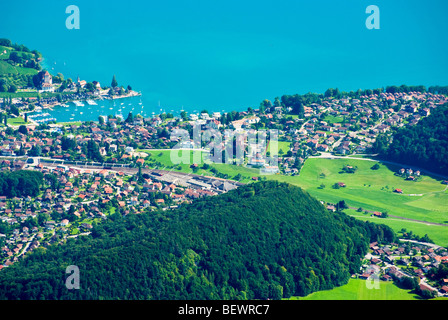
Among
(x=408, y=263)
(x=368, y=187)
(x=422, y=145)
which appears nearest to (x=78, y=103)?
(x=368, y=187)

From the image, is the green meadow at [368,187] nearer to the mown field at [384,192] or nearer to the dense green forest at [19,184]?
the mown field at [384,192]

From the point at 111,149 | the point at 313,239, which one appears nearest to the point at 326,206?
the point at 313,239

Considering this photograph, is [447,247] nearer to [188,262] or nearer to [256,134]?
[188,262]

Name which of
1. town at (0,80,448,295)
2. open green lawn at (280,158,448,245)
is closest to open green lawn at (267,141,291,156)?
town at (0,80,448,295)

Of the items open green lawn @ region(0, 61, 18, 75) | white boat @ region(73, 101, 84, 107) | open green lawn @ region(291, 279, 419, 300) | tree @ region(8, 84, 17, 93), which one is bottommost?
open green lawn @ region(291, 279, 419, 300)

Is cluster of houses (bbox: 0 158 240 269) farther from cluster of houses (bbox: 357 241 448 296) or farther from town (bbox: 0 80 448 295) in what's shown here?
cluster of houses (bbox: 357 241 448 296)

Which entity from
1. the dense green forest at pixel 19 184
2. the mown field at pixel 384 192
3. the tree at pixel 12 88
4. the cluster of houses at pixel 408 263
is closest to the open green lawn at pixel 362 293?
the cluster of houses at pixel 408 263

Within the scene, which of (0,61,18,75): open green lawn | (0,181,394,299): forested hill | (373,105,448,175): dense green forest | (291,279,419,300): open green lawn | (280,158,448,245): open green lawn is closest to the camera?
(0,181,394,299): forested hill
